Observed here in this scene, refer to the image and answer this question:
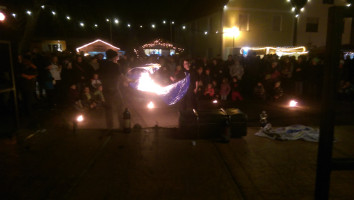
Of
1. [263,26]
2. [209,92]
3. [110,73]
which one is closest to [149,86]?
[209,92]

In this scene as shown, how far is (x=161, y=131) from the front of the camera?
305 inches

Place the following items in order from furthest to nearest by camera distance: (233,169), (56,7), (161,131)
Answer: (56,7) → (161,131) → (233,169)

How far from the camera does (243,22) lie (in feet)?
89.1

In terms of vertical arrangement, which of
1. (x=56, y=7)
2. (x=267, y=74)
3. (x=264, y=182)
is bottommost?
(x=264, y=182)

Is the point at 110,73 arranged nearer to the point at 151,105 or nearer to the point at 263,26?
the point at 151,105

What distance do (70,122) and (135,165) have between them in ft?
12.4

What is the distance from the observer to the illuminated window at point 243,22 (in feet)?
88.4

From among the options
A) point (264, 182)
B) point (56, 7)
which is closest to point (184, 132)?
point (264, 182)

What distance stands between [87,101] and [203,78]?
16.5 feet

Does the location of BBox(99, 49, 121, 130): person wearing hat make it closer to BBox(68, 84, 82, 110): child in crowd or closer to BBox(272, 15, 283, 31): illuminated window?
BBox(68, 84, 82, 110): child in crowd

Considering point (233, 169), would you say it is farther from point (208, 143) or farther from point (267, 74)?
point (267, 74)

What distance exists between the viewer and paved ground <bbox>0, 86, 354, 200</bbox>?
4410mm

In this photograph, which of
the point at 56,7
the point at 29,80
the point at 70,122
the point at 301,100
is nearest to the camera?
the point at 70,122

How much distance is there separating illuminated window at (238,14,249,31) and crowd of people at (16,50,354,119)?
505 inches
